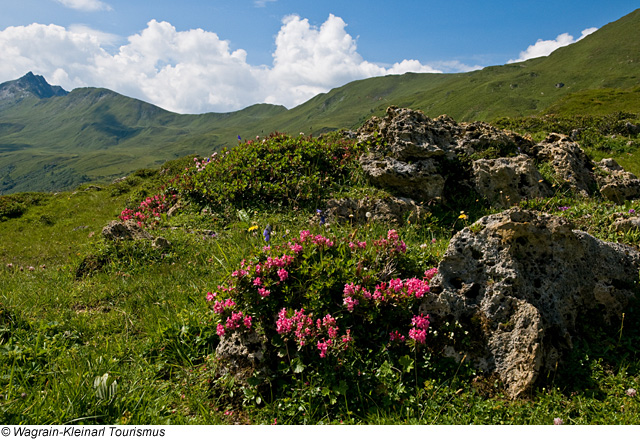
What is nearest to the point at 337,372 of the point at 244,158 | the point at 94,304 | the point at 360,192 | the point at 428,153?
the point at 94,304

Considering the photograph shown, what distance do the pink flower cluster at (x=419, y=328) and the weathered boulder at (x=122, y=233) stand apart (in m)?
7.15

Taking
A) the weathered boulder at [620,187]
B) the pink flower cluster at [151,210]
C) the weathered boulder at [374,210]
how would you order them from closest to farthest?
1. the weathered boulder at [374,210]
2. the weathered boulder at [620,187]
3. the pink flower cluster at [151,210]

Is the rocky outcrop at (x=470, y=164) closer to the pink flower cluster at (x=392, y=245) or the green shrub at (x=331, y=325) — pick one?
the pink flower cluster at (x=392, y=245)

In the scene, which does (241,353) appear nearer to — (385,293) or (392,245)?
(385,293)

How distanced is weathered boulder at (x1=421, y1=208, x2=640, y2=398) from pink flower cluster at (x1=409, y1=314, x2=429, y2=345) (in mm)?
277

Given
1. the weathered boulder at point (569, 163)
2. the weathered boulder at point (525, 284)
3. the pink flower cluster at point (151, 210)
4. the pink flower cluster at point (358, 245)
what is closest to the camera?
the weathered boulder at point (525, 284)

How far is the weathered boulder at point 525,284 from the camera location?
4.15 metres

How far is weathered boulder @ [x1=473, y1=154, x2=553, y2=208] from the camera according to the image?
31.9ft

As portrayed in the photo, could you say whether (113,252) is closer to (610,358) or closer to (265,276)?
(265,276)

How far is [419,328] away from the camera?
4.27 m

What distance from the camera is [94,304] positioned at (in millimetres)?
6293

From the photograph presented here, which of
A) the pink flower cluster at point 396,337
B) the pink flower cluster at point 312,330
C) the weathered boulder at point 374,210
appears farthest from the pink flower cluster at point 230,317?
the weathered boulder at point 374,210

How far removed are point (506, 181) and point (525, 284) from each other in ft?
20.6

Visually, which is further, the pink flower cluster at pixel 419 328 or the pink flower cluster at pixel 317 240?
the pink flower cluster at pixel 317 240
